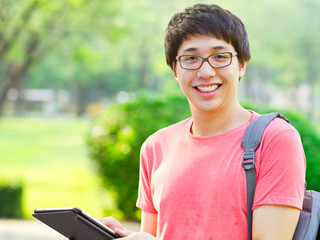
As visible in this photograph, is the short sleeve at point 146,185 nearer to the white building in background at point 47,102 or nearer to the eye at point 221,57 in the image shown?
the eye at point 221,57

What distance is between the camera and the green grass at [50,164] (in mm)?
12227

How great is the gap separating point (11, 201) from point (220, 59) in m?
8.20

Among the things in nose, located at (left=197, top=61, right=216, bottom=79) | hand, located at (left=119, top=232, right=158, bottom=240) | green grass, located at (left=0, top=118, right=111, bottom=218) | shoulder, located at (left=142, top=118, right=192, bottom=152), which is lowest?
green grass, located at (left=0, top=118, right=111, bottom=218)

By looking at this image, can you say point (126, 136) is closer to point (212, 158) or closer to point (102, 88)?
point (212, 158)

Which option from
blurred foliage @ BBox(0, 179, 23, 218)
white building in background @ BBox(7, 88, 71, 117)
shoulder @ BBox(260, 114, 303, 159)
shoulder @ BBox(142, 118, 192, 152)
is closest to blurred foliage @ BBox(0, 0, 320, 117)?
white building in background @ BBox(7, 88, 71, 117)

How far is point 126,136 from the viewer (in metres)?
7.58

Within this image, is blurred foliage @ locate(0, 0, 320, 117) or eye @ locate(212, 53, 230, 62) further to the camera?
blurred foliage @ locate(0, 0, 320, 117)

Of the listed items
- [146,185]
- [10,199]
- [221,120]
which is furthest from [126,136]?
[221,120]

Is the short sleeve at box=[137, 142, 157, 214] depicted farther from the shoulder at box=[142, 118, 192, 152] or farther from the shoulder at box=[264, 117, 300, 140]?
the shoulder at box=[264, 117, 300, 140]

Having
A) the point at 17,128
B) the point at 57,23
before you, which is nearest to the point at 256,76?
the point at 17,128

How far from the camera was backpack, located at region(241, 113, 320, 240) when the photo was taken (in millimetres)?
1633

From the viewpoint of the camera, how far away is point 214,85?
1.87m

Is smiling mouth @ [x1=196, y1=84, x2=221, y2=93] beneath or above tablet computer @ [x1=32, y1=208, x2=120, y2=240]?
above

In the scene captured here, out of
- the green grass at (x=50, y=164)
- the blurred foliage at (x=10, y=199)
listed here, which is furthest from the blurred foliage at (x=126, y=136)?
the blurred foliage at (x=10, y=199)
